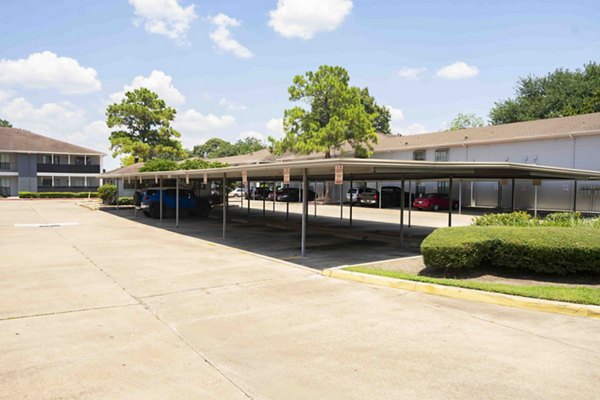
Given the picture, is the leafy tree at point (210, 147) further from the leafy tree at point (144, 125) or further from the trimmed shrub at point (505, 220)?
the trimmed shrub at point (505, 220)

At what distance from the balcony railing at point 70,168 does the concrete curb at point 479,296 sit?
51110mm

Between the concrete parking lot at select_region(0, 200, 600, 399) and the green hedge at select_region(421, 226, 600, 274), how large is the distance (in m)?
1.44

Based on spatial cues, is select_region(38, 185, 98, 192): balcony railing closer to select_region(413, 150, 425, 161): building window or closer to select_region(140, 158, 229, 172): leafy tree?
select_region(140, 158, 229, 172): leafy tree

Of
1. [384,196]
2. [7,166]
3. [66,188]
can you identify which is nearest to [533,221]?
[384,196]

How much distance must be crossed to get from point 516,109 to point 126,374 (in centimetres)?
5719

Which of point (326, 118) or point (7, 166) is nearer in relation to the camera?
point (326, 118)

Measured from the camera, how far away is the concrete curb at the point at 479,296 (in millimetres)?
6513

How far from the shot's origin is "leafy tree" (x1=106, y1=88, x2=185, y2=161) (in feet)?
160

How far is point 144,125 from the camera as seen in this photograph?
50781 mm

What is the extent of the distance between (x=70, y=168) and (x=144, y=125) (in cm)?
1049

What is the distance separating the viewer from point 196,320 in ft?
20.4

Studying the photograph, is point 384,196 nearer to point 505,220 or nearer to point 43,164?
point 505,220

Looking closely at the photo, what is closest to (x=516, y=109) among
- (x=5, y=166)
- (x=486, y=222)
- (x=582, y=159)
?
(x=582, y=159)

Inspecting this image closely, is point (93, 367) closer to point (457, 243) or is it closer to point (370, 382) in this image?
point (370, 382)
